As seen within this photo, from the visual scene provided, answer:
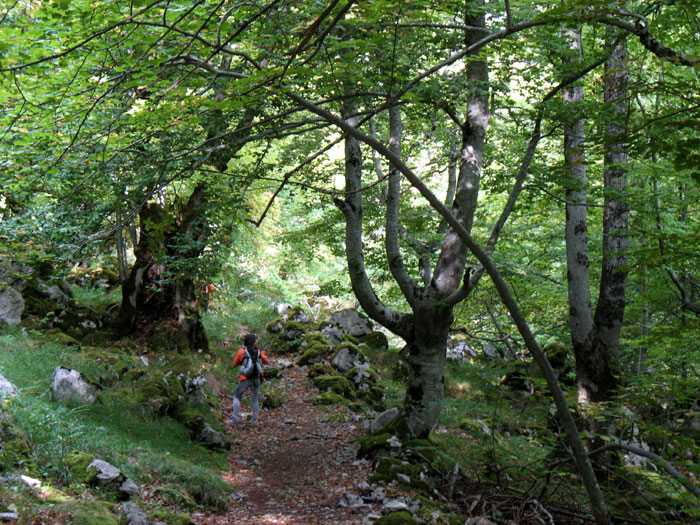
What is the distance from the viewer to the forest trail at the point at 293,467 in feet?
17.9

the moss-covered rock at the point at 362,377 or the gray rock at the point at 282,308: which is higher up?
the gray rock at the point at 282,308

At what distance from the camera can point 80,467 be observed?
438cm

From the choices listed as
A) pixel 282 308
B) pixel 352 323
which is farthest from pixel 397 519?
pixel 282 308

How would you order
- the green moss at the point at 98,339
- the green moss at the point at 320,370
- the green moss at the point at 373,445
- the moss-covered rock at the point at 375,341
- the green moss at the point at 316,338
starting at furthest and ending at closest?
1. the moss-covered rock at the point at 375,341
2. the green moss at the point at 316,338
3. the green moss at the point at 320,370
4. the green moss at the point at 98,339
5. the green moss at the point at 373,445

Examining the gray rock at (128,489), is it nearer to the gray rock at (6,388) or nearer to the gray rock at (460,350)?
the gray rock at (6,388)

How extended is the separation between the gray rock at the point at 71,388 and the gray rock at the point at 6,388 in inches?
23.6

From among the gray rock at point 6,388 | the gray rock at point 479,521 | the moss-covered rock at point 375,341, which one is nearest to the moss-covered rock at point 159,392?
the gray rock at point 6,388

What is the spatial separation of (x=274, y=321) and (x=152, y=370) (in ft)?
20.0

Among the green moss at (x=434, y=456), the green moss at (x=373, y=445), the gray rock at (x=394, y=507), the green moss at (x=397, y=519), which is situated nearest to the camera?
the green moss at (x=397, y=519)

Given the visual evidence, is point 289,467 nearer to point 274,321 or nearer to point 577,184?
point 577,184

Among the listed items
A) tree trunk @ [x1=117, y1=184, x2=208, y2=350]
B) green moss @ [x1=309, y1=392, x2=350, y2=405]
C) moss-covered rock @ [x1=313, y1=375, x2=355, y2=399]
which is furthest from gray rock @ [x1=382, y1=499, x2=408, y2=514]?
tree trunk @ [x1=117, y1=184, x2=208, y2=350]

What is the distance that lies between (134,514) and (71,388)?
105 inches

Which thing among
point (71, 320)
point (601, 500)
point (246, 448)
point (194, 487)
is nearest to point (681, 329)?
point (601, 500)

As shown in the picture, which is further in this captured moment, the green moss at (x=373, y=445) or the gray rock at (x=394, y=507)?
the green moss at (x=373, y=445)
